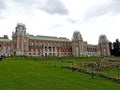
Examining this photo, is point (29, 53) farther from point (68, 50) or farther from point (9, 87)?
point (9, 87)

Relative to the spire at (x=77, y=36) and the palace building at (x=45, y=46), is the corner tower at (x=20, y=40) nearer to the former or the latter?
the palace building at (x=45, y=46)

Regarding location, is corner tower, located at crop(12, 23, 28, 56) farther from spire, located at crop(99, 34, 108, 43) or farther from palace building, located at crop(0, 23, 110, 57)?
spire, located at crop(99, 34, 108, 43)

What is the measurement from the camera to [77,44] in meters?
130

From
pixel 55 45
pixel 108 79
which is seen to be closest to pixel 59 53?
pixel 55 45

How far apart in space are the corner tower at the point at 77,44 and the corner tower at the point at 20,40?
1376 inches

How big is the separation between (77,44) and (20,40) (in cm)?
4121

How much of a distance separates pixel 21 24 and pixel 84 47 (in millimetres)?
50757

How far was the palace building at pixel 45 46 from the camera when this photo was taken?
105875mm

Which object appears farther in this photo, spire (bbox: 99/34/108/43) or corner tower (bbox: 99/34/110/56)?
spire (bbox: 99/34/108/43)

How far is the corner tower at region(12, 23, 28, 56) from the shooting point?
10401 cm

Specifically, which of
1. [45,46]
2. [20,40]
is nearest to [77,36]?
[45,46]

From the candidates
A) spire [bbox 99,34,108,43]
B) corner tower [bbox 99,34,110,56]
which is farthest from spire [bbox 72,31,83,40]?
spire [bbox 99,34,108,43]

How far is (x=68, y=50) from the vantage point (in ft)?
438

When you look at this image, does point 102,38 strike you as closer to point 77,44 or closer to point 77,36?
point 77,36
